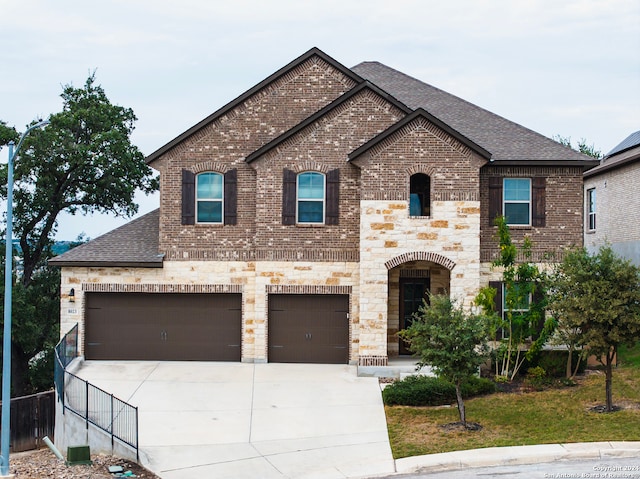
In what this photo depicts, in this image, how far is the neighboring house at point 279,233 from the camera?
2327 cm

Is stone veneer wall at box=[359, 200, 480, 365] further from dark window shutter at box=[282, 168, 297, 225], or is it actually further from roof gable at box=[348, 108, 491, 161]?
dark window shutter at box=[282, 168, 297, 225]

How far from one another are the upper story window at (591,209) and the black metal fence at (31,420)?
2249 cm

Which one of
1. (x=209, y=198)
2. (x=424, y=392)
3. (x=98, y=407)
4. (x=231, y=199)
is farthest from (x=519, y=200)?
(x=98, y=407)

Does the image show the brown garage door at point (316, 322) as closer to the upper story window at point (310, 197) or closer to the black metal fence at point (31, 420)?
the upper story window at point (310, 197)

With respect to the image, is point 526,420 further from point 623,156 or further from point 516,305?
point 623,156

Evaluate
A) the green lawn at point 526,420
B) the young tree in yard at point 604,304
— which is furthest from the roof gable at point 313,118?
the green lawn at point 526,420

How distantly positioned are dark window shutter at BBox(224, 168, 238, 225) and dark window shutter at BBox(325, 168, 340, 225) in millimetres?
2980

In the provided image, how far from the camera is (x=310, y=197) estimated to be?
23375mm

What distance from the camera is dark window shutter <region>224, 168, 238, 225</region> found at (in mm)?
23922

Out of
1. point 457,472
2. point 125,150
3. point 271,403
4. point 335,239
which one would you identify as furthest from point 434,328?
point 125,150

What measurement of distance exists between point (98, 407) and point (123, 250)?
7.74 meters

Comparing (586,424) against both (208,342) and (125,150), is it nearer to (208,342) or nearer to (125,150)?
(208,342)

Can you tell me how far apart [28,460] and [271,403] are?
6338 mm

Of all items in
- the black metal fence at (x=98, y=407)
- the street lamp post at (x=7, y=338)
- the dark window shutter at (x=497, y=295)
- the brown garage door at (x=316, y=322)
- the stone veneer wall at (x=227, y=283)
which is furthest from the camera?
the brown garage door at (x=316, y=322)
